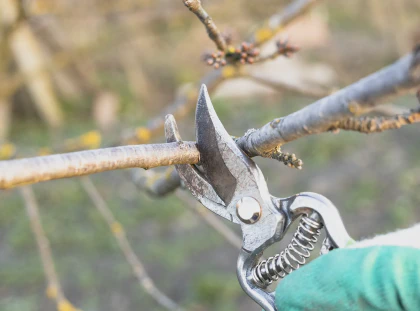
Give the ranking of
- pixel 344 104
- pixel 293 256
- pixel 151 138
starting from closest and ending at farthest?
pixel 344 104, pixel 293 256, pixel 151 138

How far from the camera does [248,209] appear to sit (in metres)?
0.82

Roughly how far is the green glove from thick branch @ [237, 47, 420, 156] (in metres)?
0.22

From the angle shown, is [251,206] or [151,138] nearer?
[251,206]

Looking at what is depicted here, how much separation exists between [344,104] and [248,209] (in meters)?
0.33

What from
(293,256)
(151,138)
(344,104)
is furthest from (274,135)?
(151,138)

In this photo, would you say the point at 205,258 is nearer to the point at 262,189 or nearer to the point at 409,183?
the point at 409,183

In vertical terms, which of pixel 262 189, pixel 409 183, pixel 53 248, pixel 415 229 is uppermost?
pixel 53 248

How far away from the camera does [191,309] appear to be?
120 inches

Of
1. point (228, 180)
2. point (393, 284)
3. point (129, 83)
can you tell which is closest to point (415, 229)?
point (393, 284)

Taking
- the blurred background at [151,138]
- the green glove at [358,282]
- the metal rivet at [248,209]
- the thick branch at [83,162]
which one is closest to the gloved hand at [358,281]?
the green glove at [358,282]

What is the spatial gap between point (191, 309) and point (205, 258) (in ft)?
2.02

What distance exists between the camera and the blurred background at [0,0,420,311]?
3.30 m

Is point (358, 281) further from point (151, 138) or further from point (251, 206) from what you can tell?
point (151, 138)

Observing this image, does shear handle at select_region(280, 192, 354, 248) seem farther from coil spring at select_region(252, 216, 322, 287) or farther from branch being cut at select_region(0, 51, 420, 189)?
branch being cut at select_region(0, 51, 420, 189)
